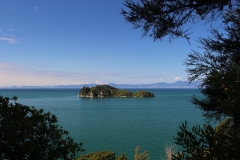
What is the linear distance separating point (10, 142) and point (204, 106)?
15.2 feet

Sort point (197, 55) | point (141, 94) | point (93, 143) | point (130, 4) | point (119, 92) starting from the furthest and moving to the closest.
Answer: point (119, 92) → point (141, 94) → point (93, 143) → point (197, 55) → point (130, 4)

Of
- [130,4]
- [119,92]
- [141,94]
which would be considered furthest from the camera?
[119,92]

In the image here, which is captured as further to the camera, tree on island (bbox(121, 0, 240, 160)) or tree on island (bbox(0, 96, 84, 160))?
tree on island (bbox(0, 96, 84, 160))

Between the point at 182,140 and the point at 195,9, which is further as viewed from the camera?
the point at 195,9

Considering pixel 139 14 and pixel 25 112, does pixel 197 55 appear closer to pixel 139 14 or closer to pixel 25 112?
pixel 139 14

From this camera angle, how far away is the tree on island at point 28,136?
3863 millimetres

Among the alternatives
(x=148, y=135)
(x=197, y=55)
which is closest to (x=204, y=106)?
(x=197, y=55)

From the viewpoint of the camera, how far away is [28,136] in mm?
4117

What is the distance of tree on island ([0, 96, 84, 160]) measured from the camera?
152 inches

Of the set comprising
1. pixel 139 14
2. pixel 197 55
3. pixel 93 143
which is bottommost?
pixel 93 143

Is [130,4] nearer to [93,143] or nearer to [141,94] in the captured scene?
[93,143]

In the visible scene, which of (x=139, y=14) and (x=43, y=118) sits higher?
(x=139, y=14)

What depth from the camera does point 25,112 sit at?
4465 millimetres

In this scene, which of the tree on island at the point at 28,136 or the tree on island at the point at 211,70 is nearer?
the tree on island at the point at 211,70
